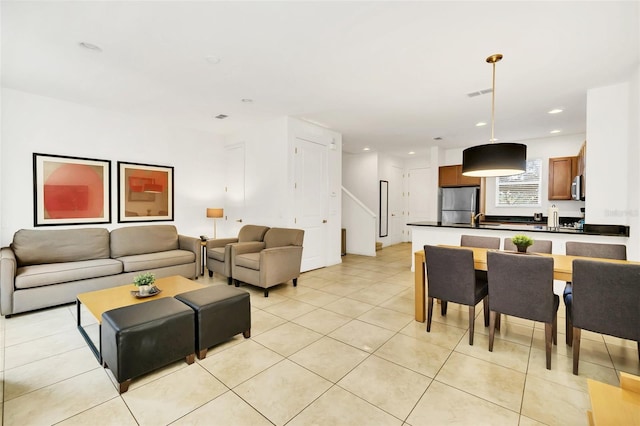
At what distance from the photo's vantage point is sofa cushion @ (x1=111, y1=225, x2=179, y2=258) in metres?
4.23

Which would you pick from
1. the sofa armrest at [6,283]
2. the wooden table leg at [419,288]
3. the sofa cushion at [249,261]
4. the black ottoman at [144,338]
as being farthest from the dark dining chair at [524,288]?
the sofa armrest at [6,283]

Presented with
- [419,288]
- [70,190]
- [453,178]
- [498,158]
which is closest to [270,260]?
[419,288]

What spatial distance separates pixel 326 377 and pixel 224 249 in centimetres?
302

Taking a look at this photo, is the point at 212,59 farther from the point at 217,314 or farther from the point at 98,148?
the point at 98,148

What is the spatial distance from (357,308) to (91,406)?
2570 mm

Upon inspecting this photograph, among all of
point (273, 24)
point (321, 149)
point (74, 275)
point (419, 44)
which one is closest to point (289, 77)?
point (273, 24)

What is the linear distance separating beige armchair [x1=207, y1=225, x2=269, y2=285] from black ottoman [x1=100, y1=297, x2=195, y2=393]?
81.2 inches

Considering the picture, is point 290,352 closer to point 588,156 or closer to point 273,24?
point 273,24

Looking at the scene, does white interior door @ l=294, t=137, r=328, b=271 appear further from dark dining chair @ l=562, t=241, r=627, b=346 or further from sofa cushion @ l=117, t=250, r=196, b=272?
dark dining chair @ l=562, t=241, r=627, b=346

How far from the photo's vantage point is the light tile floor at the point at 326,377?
1734mm

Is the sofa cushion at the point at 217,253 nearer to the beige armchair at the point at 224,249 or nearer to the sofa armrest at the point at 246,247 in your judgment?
the beige armchair at the point at 224,249

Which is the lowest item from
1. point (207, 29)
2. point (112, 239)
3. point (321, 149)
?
point (112, 239)

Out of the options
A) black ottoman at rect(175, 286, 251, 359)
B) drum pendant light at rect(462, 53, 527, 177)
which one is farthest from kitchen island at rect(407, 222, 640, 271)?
black ottoman at rect(175, 286, 251, 359)

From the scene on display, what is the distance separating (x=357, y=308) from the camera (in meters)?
3.51
